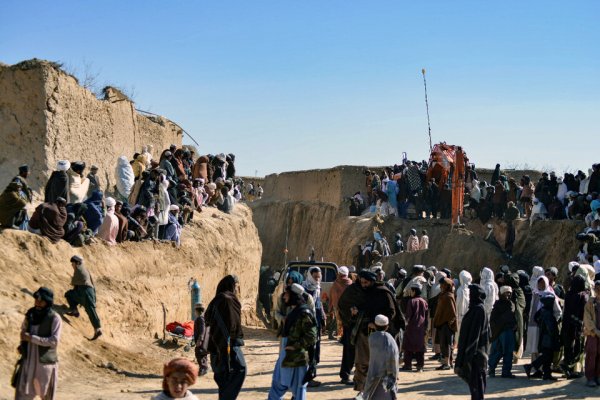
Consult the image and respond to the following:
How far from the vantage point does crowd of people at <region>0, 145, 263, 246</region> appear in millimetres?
15977

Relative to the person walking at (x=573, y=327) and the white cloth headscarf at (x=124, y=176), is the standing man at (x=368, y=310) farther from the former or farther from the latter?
the white cloth headscarf at (x=124, y=176)

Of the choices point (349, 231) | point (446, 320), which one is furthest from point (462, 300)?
point (349, 231)

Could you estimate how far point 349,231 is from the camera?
4050 centimetres

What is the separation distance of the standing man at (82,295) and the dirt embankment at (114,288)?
0.20 metres

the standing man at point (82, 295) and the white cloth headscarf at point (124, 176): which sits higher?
the white cloth headscarf at point (124, 176)

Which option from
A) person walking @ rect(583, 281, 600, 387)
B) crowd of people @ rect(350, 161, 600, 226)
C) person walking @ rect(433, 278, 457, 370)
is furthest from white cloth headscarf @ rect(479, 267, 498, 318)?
crowd of people @ rect(350, 161, 600, 226)

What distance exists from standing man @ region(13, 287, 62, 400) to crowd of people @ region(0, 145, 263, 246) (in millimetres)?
5415

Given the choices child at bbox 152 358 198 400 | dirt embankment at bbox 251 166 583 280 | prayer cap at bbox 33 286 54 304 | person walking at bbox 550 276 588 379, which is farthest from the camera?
dirt embankment at bbox 251 166 583 280

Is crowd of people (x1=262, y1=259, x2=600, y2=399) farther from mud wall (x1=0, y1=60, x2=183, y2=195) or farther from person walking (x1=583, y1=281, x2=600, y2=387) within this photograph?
mud wall (x1=0, y1=60, x2=183, y2=195)

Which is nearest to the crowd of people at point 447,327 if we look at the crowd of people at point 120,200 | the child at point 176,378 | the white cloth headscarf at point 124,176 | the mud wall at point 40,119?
the crowd of people at point 120,200

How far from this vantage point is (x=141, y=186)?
2016 cm

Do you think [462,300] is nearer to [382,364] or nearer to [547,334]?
[547,334]

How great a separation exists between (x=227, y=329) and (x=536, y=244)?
807 inches

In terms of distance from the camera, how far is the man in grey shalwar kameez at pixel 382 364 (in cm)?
1083
